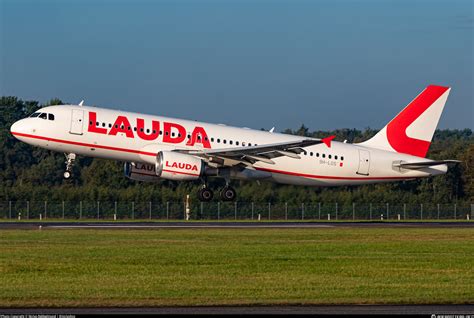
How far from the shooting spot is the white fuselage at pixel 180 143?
50.6 metres

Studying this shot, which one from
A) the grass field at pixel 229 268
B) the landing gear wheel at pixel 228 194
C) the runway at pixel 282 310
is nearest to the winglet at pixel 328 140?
the landing gear wheel at pixel 228 194

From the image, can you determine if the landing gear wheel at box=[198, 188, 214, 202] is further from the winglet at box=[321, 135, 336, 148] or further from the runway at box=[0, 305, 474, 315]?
the runway at box=[0, 305, 474, 315]

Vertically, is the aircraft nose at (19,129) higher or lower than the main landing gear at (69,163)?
higher

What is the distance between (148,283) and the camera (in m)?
26.1

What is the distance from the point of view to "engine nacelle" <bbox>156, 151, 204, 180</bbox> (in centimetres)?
5097

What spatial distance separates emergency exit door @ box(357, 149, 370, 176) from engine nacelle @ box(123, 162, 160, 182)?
39.7 feet

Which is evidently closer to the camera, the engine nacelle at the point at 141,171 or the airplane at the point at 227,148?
the airplane at the point at 227,148

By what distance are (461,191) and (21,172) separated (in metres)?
44.2

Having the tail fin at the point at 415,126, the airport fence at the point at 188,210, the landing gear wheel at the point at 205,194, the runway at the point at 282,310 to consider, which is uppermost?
the tail fin at the point at 415,126

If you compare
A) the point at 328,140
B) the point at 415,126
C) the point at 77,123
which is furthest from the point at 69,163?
the point at 415,126

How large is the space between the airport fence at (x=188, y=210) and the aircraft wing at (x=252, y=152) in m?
12.4

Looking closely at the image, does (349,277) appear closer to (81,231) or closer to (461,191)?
(81,231)

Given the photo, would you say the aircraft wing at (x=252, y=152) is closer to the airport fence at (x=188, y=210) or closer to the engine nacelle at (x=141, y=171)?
the engine nacelle at (x=141, y=171)

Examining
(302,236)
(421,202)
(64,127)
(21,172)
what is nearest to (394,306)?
(302,236)
